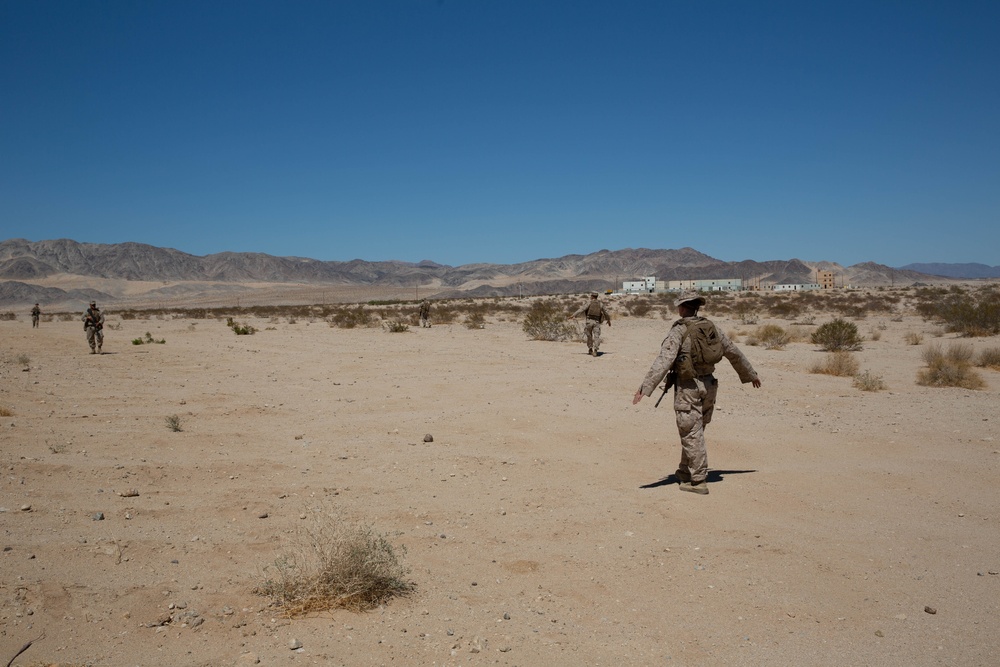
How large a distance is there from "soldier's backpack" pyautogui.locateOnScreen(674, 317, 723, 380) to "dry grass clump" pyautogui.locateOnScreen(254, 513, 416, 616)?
3327 millimetres

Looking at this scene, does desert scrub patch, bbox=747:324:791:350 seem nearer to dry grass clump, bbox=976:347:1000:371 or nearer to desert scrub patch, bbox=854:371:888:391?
dry grass clump, bbox=976:347:1000:371

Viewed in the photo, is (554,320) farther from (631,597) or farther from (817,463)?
(631,597)

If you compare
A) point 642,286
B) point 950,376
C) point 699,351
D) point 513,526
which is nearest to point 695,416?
point 699,351

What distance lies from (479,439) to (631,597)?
442cm

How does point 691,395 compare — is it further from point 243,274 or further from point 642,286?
point 243,274

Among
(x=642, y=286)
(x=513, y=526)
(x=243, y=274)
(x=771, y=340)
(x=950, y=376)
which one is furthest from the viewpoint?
(x=243, y=274)

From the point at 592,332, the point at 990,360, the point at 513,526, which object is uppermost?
the point at 592,332

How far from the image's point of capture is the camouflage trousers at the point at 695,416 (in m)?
6.39

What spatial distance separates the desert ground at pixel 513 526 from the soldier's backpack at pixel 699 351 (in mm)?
1176

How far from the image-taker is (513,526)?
5703mm

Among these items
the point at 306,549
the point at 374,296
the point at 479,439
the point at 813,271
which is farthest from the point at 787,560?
the point at 813,271

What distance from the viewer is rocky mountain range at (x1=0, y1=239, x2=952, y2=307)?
137 metres

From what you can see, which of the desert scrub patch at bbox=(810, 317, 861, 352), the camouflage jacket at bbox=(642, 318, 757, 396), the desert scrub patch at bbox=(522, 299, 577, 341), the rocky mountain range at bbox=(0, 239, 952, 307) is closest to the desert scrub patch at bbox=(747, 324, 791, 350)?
the desert scrub patch at bbox=(810, 317, 861, 352)

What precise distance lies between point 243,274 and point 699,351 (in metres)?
182
